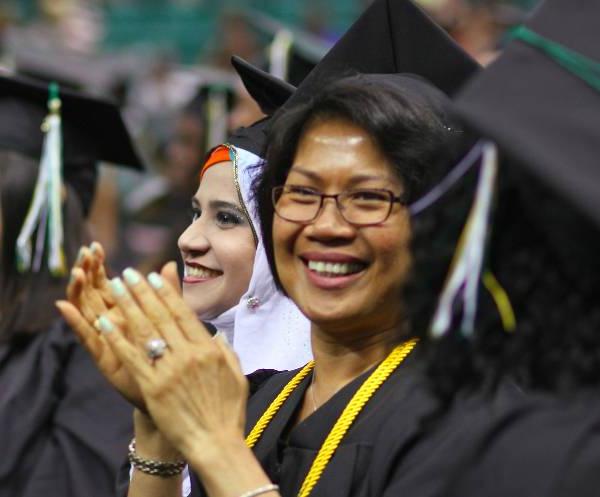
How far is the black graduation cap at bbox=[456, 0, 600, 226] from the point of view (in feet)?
5.65

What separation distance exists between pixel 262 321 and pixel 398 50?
76cm

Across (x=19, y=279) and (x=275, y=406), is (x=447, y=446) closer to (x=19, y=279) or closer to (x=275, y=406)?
(x=275, y=406)

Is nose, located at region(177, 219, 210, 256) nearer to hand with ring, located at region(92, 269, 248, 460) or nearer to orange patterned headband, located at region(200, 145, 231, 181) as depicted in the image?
orange patterned headband, located at region(200, 145, 231, 181)

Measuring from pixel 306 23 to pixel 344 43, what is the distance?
23.0 feet

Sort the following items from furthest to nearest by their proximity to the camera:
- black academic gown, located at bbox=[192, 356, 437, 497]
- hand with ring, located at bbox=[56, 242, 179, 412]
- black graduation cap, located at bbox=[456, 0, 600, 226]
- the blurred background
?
the blurred background
hand with ring, located at bbox=[56, 242, 179, 412]
black academic gown, located at bbox=[192, 356, 437, 497]
black graduation cap, located at bbox=[456, 0, 600, 226]

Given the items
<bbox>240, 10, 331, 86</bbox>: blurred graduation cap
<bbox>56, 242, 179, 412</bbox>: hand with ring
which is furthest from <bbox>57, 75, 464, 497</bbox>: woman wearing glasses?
<bbox>240, 10, 331, 86</bbox>: blurred graduation cap

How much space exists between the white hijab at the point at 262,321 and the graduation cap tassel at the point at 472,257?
1234mm

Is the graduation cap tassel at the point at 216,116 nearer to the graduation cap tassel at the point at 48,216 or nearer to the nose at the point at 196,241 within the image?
the graduation cap tassel at the point at 48,216

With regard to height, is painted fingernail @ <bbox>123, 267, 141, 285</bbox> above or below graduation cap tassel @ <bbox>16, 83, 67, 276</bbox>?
below

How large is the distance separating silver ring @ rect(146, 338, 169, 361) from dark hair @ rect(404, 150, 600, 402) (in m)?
0.52

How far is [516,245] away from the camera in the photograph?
6.16 ft

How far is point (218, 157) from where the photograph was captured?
3279mm

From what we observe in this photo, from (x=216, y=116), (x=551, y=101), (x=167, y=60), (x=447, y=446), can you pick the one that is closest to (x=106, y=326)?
(x=447, y=446)

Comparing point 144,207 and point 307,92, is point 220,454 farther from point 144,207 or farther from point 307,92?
point 144,207
